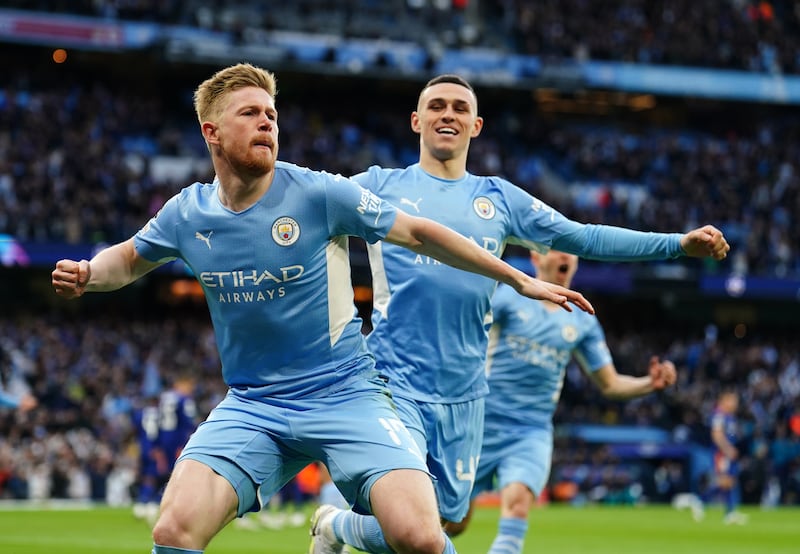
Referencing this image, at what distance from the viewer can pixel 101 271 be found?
591 centimetres

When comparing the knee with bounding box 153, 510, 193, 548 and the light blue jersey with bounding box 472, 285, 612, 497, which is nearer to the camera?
the knee with bounding box 153, 510, 193, 548

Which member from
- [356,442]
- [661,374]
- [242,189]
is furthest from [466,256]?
[661,374]

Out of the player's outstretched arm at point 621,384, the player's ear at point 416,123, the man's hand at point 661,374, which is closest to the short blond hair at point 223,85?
the player's ear at point 416,123

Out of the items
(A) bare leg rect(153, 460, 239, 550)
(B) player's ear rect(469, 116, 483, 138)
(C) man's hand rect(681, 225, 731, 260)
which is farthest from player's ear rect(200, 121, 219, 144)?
(C) man's hand rect(681, 225, 731, 260)

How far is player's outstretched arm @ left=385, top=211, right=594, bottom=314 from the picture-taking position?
224 inches

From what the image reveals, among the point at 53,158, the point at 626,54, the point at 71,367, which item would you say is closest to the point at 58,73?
the point at 53,158

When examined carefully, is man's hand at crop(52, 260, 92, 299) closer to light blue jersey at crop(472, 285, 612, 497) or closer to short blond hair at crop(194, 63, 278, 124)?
short blond hair at crop(194, 63, 278, 124)

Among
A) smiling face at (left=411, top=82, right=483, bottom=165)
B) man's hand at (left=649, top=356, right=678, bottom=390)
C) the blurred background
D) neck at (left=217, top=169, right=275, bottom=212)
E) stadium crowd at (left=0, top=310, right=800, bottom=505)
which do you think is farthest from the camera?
the blurred background

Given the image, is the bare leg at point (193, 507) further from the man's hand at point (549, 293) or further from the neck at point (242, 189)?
the man's hand at point (549, 293)

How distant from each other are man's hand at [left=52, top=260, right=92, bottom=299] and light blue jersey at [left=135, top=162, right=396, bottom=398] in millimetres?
426

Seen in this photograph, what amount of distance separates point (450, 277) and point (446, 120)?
0.96 meters

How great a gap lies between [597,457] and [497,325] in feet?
69.1

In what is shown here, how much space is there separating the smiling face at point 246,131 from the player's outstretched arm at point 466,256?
667 millimetres

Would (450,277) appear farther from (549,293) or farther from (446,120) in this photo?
(549,293)
